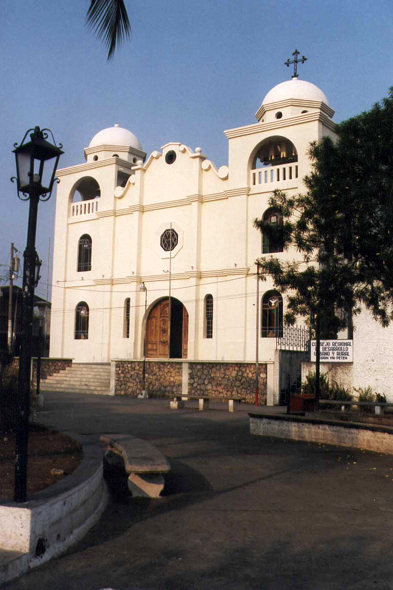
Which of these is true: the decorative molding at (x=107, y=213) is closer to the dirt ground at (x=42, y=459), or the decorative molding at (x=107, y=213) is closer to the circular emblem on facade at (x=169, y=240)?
the circular emblem on facade at (x=169, y=240)

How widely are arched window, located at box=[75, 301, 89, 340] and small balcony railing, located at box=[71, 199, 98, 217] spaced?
5.15 m

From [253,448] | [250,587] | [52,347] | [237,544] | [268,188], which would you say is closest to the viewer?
[250,587]

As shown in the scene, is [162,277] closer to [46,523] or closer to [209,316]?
[209,316]

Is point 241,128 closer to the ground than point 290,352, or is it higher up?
higher up

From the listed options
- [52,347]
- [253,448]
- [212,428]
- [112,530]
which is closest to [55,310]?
[52,347]

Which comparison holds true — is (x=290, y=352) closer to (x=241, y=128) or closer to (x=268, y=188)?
(x=268, y=188)

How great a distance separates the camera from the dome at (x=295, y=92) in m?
27.9

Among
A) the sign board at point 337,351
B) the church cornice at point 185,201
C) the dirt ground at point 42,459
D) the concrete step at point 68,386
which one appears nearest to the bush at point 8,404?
the dirt ground at point 42,459

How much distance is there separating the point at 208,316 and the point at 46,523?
76.9 feet

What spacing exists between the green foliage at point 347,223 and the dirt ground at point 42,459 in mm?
4539

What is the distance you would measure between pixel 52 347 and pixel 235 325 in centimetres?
1188

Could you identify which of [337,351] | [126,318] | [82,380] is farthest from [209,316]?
[337,351]

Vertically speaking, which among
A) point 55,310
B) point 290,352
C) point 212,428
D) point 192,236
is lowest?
point 212,428

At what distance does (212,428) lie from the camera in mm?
13219
